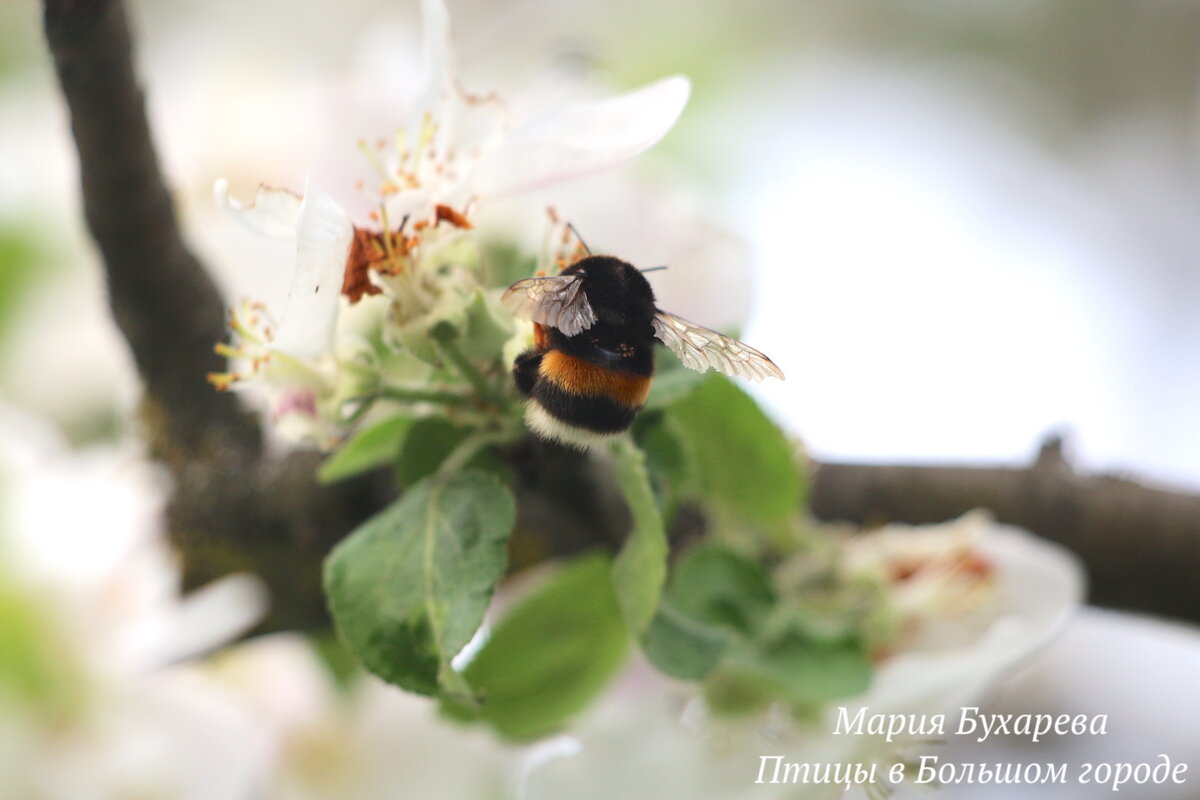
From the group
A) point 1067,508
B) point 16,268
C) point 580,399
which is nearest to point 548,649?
point 580,399

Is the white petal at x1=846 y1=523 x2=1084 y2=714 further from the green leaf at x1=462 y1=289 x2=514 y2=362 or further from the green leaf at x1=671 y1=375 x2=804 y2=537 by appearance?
the green leaf at x1=462 y1=289 x2=514 y2=362

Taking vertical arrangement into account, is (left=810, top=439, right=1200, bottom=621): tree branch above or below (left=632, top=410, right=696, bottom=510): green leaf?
below

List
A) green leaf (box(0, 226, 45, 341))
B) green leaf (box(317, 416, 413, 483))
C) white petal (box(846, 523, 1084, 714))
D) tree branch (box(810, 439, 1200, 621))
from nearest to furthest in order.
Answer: green leaf (box(317, 416, 413, 483)), white petal (box(846, 523, 1084, 714)), tree branch (box(810, 439, 1200, 621)), green leaf (box(0, 226, 45, 341))

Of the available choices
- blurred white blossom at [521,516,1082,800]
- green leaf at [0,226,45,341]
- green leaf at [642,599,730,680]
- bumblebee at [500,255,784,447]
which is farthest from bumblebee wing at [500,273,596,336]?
green leaf at [0,226,45,341]

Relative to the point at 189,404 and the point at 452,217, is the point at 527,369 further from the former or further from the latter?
the point at 189,404

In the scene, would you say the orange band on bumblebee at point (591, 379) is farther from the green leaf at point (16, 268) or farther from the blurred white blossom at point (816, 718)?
the green leaf at point (16, 268)

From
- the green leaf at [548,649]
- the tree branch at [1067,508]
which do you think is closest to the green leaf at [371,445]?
the green leaf at [548,649]
